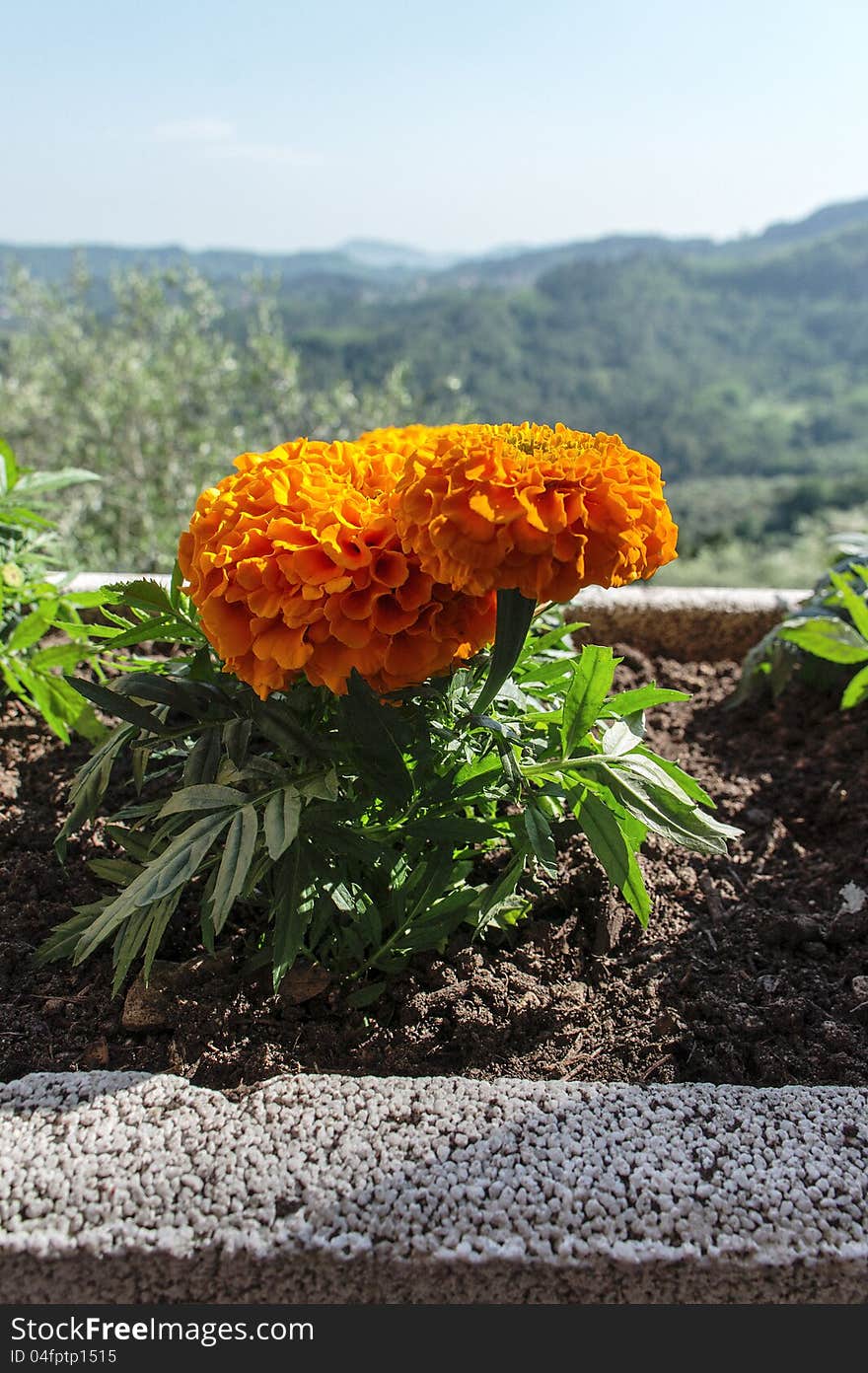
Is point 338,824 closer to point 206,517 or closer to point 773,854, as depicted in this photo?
point 206,517

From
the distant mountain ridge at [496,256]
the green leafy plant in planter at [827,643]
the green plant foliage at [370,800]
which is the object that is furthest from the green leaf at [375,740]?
the distant mountain ridge at [496,256]

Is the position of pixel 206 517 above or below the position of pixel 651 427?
above

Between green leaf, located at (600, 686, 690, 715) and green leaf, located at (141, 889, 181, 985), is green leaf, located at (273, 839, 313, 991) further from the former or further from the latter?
green leaf, located at (600, 686, 690, 715)

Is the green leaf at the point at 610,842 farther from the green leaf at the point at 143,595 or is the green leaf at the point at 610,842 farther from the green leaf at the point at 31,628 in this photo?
the green leaf at the point at 31,628

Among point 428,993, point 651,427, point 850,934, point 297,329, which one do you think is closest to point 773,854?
point 850,934

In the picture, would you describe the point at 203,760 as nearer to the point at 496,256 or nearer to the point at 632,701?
the point at 632,701

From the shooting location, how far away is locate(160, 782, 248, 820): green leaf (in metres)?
1.26

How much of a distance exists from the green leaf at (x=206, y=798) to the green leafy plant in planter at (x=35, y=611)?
40 cm

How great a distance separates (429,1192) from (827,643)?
135cm

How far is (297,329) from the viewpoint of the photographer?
2077 cm

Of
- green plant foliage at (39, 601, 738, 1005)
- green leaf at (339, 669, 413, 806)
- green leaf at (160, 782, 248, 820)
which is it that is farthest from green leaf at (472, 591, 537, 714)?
green leaf at (160, 782, 248, 820)

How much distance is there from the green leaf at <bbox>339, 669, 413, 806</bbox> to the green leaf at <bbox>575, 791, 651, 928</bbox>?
227 millimetres

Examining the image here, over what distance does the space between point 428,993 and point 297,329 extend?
20794 millimetres

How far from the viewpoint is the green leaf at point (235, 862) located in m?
1.15
